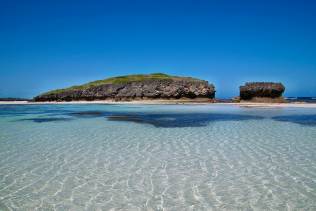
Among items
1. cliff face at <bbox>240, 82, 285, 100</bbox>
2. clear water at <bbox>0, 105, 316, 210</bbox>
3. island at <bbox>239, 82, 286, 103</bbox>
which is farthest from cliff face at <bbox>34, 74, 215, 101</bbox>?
clear water at <bbox>0, 105, 316, 210</bbox>

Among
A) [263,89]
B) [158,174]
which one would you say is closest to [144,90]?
[263,89]

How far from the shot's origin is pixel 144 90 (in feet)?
183

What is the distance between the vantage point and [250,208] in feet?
14.4

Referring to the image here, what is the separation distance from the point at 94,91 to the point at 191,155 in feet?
171

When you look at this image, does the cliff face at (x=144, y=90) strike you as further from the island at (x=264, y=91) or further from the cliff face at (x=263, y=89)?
the cliff face at (x=263, y=89)

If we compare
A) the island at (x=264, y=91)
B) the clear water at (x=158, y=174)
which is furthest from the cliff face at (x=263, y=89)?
the clear water at (x=158, y=174)

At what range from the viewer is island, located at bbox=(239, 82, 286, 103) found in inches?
1631

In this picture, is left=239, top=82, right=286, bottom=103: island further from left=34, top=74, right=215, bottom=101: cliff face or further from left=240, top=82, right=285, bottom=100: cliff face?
left=34, top=74, right=215, bottom=101: cliff face

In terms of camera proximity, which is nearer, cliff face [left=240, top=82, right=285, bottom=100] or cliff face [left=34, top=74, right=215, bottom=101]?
cliff face [left=240, top=82, right=285, bottom=100]

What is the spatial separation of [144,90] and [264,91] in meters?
22.0

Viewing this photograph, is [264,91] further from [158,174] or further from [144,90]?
[158,174]

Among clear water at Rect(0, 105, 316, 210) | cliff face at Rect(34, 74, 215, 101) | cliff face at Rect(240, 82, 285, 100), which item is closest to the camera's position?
clear water at Rect(0, 105, 316, 210)

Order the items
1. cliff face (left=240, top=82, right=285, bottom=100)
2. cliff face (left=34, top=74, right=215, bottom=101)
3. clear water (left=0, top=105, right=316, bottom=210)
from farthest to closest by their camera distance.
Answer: cliff face (left=34, top=74, right=215, bottom=101) < cliff face (left=240, top=82, right=285, bottom=100) < clear water (left=0, top=105, right=316, bottom=210)

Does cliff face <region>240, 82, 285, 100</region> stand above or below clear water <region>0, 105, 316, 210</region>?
above
